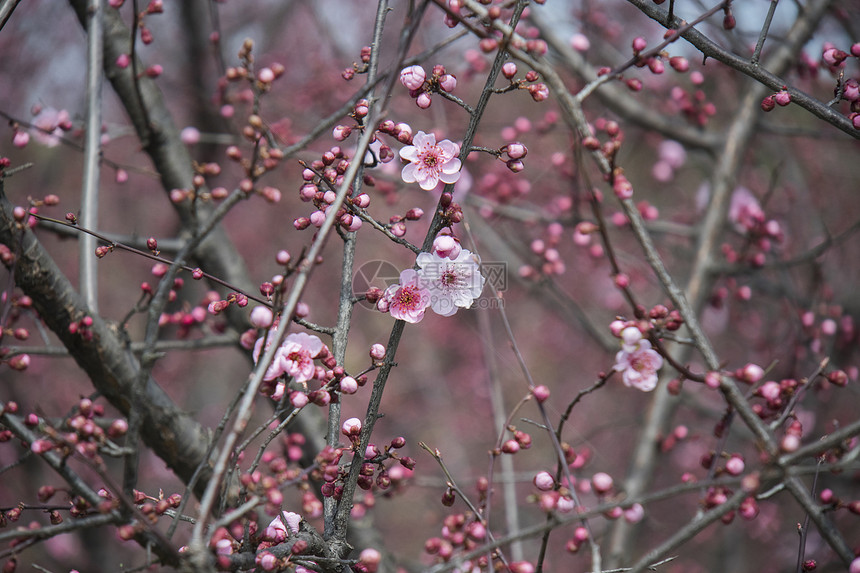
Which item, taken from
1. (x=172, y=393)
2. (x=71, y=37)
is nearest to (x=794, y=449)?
(x=172, y=393)

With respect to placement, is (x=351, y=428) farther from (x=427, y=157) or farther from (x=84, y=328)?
(x=84, y=328)

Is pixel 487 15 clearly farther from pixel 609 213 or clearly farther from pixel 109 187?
pixel 109 187

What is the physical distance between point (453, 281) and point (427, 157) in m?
0.36

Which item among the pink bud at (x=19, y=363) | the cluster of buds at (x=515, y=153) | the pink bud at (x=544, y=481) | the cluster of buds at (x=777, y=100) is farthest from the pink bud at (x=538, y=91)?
the pink bud at (x=19, y=363)

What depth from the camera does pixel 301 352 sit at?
151 centimetres

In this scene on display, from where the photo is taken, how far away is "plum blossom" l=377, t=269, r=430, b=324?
1.58 m

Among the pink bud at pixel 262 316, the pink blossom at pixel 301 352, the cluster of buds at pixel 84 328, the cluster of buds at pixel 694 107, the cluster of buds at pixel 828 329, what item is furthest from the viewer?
the cluster of buds at pixel 694 107

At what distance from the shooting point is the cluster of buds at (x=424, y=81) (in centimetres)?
162

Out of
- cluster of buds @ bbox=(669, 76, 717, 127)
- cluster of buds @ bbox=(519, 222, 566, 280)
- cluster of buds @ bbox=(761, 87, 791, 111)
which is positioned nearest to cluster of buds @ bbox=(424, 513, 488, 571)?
cluster of buds @ bbox=(761, 87, 791, 111)

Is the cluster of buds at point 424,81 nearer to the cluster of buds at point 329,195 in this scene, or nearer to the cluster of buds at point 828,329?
the cluster of buds at point 329,195

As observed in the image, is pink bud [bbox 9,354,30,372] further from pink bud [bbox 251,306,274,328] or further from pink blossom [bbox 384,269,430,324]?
pink blossom [bbox 384,269,430,324]

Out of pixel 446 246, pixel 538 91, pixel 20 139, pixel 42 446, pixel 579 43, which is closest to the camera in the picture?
pixel 42 446

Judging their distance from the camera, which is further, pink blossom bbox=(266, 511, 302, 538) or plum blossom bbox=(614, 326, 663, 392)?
plum blossom bbox=(614, 326, 663, 392)

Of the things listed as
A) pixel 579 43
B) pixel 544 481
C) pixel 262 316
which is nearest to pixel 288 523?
pixel 262 316
